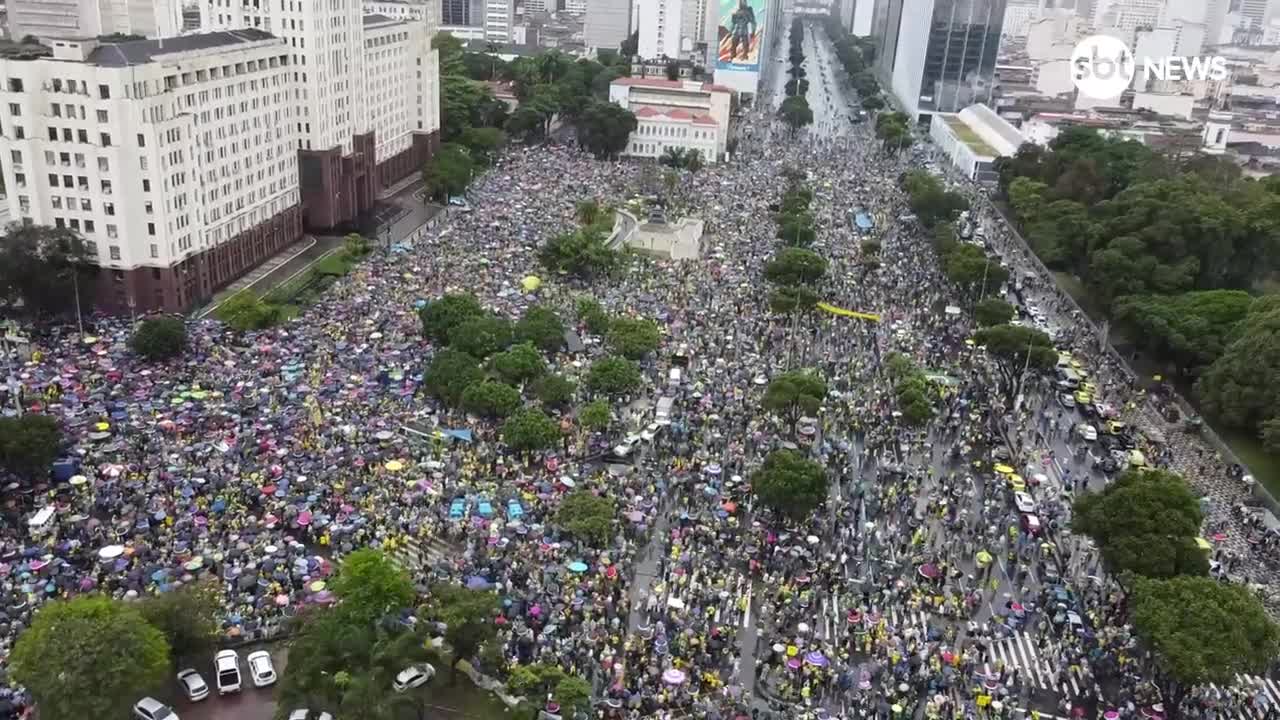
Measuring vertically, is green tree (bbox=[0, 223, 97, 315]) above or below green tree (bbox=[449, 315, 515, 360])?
above

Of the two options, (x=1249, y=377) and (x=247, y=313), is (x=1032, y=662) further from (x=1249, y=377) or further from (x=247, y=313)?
(x=247, y=313)

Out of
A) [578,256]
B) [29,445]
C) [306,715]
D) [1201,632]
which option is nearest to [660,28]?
[578,256]

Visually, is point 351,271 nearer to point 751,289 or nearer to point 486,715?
point 751,289

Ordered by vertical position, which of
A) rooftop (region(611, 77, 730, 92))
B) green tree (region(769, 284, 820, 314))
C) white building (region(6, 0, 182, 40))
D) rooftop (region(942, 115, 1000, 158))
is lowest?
green tree (region(769, 284, 820, 314))

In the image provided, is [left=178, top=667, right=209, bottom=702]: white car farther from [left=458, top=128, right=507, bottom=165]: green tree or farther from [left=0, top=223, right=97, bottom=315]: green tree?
[left=458, top=128, right=507, bottom=165]: green tree

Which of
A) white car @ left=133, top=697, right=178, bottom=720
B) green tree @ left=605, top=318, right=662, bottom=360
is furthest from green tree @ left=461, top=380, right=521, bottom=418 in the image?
white car @ left=133, top=697, right=178, bottom=720

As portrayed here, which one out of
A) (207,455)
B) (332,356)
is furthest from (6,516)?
(332,356)

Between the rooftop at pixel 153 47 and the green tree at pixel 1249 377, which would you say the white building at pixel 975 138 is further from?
the rooftop at pixel 153 47

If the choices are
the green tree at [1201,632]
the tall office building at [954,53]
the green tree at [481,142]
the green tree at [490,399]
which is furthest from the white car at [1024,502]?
the tall office building at [954,53]
